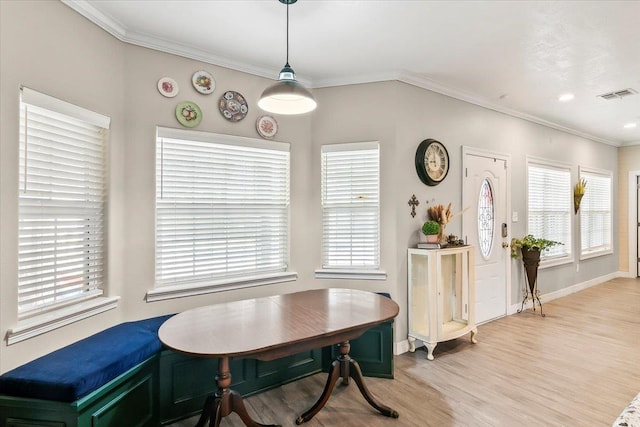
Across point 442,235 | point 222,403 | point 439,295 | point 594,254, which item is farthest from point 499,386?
point 594,254

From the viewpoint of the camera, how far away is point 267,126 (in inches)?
124

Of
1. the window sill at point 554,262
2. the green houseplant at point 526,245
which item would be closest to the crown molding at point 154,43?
the green houseplant at point 526,245

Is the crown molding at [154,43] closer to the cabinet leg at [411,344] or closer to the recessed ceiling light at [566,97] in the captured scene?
the cabinet leg at [411,344]

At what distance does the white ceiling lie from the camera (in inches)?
87.9

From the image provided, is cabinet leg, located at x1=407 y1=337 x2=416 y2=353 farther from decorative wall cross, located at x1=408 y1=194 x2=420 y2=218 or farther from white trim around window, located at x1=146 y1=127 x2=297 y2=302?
white trim around window, located at x1=146 y1=127 x2=297 y2=302

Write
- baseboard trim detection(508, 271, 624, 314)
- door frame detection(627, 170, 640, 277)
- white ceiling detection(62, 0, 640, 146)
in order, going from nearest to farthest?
white ceiling detection(62, 0, 640, 146), baseboard trim detection(508, 271, 624, 314), door frame detection(627, 170, 640, 277)

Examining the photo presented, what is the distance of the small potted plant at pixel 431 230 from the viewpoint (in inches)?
127

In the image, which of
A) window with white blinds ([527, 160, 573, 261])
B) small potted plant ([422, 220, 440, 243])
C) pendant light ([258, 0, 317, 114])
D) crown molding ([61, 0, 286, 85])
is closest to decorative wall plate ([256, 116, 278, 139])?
crown molding ([61, 0, 286, 85])

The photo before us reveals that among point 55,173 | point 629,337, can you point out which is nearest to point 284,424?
point 55,173

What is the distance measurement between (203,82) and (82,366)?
7.39 ft

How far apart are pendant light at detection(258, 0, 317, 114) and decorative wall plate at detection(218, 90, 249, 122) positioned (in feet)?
2.99

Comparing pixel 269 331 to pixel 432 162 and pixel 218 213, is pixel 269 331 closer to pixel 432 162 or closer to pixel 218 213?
pixel 218 213

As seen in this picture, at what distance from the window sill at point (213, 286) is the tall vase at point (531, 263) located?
317cm

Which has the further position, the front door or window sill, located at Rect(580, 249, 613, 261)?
window sill, located at Rect(580, 249, 613, 261)
